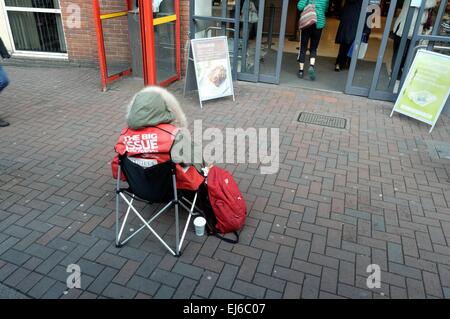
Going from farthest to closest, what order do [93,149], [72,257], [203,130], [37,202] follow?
[203,130], [93,149], [37,202], [72,257]

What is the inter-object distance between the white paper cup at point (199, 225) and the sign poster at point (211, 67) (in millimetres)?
3229

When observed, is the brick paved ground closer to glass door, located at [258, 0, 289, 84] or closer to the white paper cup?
the white paper cup

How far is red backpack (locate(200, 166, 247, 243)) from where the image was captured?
3.25 metres

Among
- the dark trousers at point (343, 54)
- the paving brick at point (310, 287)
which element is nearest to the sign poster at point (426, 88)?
the dark trousers at point (343, 54)

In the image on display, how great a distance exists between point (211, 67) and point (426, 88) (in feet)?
11.0

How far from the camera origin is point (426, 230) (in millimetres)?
3518

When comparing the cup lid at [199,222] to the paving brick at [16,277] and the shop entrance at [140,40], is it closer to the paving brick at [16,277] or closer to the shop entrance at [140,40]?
the paving brick at [16,277]

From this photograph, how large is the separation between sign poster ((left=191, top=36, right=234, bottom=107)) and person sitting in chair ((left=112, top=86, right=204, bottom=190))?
323 cm

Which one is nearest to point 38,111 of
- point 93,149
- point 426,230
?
point 93,149

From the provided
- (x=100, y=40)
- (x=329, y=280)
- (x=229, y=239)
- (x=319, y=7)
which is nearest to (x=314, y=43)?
(x=319, y=7)

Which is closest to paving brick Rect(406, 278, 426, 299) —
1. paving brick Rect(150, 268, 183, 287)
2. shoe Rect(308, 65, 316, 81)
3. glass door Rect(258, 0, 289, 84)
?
paving brick Rect(150, 268, 183, 287)

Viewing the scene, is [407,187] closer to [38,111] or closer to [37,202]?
[37,202]

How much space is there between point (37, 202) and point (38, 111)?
2670mm

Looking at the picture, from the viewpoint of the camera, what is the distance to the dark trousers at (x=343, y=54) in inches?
303
